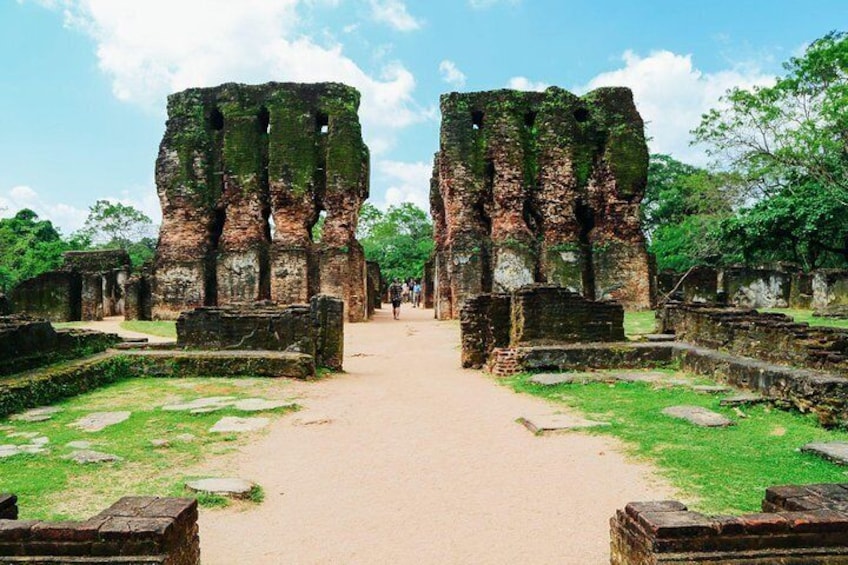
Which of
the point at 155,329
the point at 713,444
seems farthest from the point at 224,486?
the point at 155,329

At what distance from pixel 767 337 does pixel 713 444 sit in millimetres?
3455

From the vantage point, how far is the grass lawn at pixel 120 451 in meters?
3.99

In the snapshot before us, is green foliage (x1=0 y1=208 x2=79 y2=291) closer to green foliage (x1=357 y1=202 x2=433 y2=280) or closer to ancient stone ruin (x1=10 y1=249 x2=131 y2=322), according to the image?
ancient stone ruin (x1=10 y1=249 x2=131 y2=322)

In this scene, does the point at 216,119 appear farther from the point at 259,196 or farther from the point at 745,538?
the point at 745,538

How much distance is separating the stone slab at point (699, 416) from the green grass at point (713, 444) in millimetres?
94

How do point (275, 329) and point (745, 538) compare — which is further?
point (275, 329)

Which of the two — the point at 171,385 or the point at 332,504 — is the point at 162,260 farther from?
the point at 332,504

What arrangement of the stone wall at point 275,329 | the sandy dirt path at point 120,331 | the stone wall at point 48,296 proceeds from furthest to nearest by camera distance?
the stone wall at point 48,296
the sandy dirt path at point 120,331
the stone wall at point 275,329

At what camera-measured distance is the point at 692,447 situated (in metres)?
5.11

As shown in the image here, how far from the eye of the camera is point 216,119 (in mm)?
24109

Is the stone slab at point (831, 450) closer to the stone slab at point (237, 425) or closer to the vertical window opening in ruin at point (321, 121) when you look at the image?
the stone slab at point (237, 425)

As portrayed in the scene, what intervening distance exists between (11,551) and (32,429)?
12.3 feet

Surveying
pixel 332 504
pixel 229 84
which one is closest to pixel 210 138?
pixel 229 84

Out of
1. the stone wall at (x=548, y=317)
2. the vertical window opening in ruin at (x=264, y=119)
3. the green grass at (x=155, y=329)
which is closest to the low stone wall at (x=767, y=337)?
the stone wall at (x=548, y=317)
